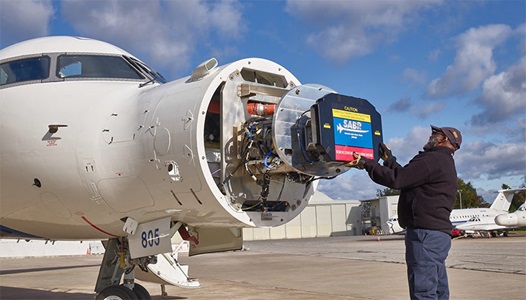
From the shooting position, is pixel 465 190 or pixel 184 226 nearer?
pixel 184 226

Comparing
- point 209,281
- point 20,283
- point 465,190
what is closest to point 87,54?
point 209,281

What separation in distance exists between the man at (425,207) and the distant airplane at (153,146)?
591 mm

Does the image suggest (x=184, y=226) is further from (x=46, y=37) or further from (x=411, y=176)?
(x=46, y=37)

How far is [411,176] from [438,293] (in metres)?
1.24

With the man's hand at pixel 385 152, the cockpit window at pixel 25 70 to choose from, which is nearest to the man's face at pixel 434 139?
A: the man's hand at pixel 385 152

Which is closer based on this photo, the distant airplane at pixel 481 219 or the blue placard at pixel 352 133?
the blue placard at pixel 352 133

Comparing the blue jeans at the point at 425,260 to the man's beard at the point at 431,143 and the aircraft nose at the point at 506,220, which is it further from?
the aircraft nose at the point at 506,220

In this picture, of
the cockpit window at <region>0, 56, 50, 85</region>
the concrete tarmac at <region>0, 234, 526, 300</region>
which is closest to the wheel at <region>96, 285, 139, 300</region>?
the cockpit window at <region>0, 56, 50, 85</region>

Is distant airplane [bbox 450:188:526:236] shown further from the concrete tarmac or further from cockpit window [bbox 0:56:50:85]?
cockpit window [bbox 0:56:50:85]

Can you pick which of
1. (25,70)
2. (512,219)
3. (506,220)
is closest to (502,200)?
(512,219)

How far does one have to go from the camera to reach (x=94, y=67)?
7594 millimetres

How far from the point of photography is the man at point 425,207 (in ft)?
17.5

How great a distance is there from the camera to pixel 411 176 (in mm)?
5449

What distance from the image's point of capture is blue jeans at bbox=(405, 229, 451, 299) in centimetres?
529
